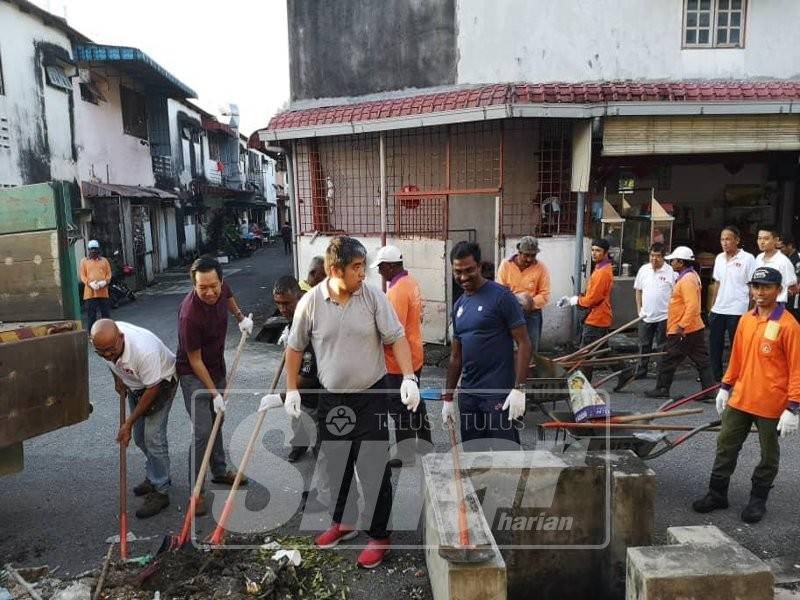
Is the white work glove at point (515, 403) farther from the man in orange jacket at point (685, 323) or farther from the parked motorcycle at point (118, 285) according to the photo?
the parked motorcycle at point (118, 285)

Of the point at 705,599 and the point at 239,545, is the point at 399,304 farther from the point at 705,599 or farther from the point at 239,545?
the point at 705,599

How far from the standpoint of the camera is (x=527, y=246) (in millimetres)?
6262

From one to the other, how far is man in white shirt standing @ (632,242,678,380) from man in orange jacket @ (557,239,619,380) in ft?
1.27

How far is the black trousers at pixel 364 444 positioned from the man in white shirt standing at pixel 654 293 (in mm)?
4251

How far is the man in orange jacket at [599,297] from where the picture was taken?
692 centimetres

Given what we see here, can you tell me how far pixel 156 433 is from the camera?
14.2 ft

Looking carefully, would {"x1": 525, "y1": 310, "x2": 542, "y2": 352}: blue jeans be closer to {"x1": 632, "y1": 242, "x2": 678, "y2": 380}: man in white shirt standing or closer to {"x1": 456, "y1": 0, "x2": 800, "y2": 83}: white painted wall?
{"x1": 632, "y1": 242, "x2": 678, "y2": 380}: man in white shirt standing

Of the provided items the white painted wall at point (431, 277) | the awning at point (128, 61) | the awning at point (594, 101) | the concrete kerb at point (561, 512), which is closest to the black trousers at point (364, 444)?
the concrete kerb at point (561, 512)

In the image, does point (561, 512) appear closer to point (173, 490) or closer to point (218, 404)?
point (218, 404)

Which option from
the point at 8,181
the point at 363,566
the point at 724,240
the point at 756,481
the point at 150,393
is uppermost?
the point at 8,181

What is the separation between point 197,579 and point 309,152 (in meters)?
8.11

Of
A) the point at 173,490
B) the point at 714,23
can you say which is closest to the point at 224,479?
the point at 173,490

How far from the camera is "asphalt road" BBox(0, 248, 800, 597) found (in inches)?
153

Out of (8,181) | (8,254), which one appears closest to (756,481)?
(8,254)
